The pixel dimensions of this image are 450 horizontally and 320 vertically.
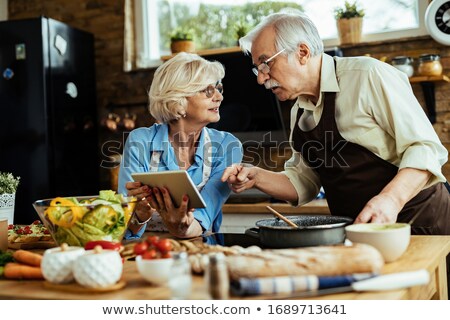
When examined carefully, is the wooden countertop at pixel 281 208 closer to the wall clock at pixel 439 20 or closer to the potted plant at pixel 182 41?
the wall clock at pixel 439 20

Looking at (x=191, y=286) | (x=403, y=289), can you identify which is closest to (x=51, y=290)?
(x=191, y=286)

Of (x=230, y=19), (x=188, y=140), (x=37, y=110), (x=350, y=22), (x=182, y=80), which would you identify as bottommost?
(x=188, y=140)

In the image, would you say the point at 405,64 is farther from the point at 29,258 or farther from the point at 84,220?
the point at 29,258

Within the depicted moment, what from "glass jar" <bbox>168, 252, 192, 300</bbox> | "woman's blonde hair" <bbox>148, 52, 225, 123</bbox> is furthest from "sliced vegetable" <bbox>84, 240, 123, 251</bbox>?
"woman's blonde hair" <bbox>148, 52, 225, 123</bbox>

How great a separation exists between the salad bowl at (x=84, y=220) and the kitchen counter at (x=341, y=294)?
15 centimetres

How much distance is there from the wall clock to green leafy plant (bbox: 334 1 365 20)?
47cm

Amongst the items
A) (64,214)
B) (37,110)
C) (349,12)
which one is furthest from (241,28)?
(64,214)

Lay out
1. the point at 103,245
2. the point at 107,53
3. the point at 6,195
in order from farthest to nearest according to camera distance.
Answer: the point at 107,53
the point at 6,195
the point at 103,245

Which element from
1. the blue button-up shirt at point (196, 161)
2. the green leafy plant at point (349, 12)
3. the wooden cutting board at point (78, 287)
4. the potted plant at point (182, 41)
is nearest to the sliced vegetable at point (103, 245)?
the wooden cutting board at point (78, 287)

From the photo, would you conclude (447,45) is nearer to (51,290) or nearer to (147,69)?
(147,69)

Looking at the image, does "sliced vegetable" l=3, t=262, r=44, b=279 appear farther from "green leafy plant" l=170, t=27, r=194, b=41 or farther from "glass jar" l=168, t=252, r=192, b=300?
"green leafy plant" l=170, t=27, r=194, b=41

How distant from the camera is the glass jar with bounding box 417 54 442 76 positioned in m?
3.43

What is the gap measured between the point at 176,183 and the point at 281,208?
175 cm

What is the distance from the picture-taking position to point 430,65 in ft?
11.3
